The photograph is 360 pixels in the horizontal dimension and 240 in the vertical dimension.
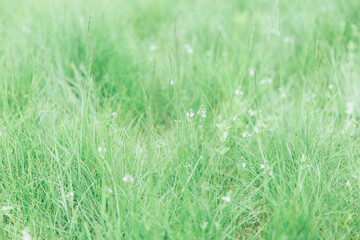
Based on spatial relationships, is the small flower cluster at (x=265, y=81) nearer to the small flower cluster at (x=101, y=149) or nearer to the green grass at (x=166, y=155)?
the green grass at (x=166, y=155)

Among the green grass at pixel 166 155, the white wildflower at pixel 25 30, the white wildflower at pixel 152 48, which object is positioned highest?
the white wildflower at pixel 25 30

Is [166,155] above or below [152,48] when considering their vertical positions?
below

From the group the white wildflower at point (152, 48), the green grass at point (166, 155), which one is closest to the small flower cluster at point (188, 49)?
the green grass at point (166, 155)

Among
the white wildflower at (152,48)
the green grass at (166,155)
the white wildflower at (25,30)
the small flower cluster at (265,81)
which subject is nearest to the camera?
the green grass at (166,155)

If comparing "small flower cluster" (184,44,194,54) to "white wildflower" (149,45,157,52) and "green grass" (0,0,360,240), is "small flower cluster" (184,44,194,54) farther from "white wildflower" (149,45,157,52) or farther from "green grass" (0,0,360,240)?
"white wildflower" (149,45,157,52)

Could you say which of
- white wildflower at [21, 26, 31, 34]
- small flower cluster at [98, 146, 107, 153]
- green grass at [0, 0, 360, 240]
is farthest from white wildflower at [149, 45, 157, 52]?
small flower cluster at [98, 146, 107, 153]

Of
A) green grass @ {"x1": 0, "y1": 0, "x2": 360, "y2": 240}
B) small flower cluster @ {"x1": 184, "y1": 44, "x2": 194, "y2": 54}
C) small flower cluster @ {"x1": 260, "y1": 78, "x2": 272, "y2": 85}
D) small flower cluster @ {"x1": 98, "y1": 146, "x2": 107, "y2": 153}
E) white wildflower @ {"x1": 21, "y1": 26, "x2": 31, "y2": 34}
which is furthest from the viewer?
small flower cluster @ {"x1": 184, "y1": 44, "x2": 194, "y2": 54}

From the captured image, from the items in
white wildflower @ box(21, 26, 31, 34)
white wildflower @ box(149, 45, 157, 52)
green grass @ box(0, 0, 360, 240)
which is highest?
white wildflower @ box(21, 26, 31, 34)

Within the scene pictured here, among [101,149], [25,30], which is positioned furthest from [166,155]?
[25,30]

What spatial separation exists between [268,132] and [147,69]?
136 centimetres

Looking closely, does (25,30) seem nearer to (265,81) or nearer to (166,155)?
(166,155)

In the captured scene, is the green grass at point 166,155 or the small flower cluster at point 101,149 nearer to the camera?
the green grass at point 166,155

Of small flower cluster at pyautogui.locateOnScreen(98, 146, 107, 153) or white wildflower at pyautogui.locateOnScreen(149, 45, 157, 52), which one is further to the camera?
white wildflower at pyautogui.locateOnScreen(149, 45, 157, 52)

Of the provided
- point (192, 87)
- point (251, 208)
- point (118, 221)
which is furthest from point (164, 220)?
point (192, 87)
